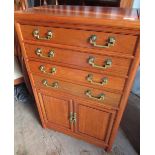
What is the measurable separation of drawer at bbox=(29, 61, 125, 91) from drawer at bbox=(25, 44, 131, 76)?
1.4 inches

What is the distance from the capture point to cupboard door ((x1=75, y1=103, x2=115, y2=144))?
999 millimetres

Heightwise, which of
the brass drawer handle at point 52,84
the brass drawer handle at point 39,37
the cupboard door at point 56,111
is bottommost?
the cupboard door at point 56,111

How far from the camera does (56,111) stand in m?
1.17

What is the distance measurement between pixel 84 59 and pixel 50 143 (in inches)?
32.2

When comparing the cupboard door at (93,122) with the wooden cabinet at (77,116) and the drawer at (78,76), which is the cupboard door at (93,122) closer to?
the wooden cabinet at (77,116)

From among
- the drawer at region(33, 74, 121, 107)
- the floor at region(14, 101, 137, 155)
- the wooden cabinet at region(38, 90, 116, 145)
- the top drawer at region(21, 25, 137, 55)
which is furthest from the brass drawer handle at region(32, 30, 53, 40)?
the floor at region(14, 101, 137, 155)

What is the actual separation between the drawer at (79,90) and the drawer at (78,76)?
0.04m

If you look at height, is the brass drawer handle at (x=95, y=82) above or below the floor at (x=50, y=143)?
above

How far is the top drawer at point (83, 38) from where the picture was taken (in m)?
0.69

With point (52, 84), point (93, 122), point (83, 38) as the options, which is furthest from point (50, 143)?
point (83, 38)

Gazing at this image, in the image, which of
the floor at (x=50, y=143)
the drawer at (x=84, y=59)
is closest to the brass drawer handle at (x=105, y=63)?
the drawer at (x=84, y=59)
